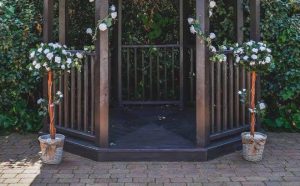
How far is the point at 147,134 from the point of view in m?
A: 6.35

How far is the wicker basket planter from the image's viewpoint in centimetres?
545

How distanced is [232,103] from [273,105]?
5.04ft

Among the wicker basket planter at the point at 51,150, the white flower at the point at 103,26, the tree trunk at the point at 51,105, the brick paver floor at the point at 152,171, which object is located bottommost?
the brick paver floor at the point at 152,171

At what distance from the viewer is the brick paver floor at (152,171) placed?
492cm

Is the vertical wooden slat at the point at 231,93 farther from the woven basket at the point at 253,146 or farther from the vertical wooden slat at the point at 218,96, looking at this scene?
the woven basket at the point at 253,146

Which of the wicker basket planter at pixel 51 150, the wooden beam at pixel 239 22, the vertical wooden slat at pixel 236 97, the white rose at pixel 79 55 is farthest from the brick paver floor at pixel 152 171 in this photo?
the wooden beam at pixel 239 22

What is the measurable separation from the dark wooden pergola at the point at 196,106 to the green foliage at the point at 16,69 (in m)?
0.93

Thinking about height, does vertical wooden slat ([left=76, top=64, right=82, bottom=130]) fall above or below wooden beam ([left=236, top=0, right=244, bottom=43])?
below

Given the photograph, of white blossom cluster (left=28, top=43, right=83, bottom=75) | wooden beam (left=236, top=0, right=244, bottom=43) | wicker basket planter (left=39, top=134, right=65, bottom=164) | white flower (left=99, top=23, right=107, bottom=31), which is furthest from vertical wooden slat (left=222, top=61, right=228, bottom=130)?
wicker basket planter (left=39, top=134, right=65, bottom=164)

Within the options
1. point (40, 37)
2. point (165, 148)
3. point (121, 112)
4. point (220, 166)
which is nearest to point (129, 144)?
point (165, 148)

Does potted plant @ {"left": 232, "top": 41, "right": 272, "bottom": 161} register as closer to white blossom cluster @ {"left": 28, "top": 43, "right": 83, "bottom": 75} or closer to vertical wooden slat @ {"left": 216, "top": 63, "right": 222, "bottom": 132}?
vertical wooden slat @ {"left": 216, "top": 63, "right": 222, "bottom": 132}

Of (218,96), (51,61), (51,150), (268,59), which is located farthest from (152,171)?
(268,59)

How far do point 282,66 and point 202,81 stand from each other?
83.1 inches

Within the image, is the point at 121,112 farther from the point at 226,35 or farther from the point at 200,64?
the point at 200,64
